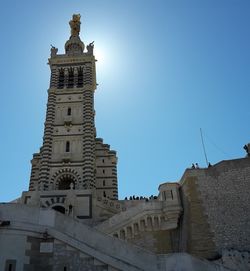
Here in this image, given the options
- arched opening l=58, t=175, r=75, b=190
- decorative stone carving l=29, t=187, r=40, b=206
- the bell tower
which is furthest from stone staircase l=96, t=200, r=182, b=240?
arched opening l=58, t=175, r=75, b=190

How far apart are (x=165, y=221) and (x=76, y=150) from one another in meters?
16.5

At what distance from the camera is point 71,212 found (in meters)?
31.9

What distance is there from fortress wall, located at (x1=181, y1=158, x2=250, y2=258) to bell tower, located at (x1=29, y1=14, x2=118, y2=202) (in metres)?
13.0

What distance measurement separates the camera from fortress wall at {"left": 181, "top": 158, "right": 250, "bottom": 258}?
72.1ft

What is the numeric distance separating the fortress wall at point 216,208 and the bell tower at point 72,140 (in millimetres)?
13020

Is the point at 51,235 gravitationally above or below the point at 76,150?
below

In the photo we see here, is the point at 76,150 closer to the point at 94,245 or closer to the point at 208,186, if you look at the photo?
the point at 208,186

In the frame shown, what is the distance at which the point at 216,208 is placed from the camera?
2333 centimetres

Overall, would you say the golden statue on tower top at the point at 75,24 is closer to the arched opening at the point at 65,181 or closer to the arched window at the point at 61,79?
the arched window at the point at 61,79

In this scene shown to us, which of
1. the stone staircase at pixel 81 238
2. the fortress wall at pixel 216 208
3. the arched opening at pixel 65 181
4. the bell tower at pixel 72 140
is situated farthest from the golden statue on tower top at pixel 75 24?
the stone staircase at pixel 81 238

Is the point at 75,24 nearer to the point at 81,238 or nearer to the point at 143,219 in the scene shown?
the point at 143,219

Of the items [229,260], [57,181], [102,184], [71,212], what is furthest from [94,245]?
[102,184]

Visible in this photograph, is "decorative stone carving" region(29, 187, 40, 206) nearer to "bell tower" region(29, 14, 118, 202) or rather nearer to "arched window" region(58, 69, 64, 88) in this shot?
"bell tower" region(29, 14, 118, 202)

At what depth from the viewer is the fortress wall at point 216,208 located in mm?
21969
